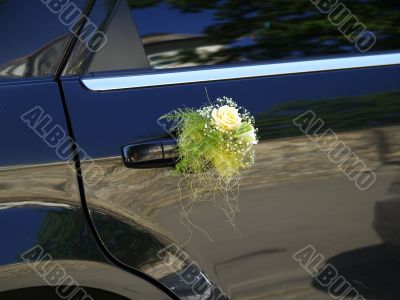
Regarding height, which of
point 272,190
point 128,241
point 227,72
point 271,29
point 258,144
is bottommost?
point 128,241

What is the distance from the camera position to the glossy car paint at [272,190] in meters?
1.76

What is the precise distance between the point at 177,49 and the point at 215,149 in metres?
0.31

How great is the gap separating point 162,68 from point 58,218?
0.50 meters

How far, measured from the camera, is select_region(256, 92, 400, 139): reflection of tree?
74.0 inches

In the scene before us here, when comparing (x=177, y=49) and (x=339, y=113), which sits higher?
(x=177, y=49)

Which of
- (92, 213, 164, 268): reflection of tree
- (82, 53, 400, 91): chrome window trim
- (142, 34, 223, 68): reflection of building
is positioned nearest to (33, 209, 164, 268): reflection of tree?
(92, 213, 164, 268): reflection of tree

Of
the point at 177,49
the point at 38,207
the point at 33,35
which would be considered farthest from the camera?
the point at 177,49

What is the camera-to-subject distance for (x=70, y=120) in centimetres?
173

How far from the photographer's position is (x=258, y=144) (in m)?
1.87

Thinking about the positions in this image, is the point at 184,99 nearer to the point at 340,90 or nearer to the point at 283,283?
the point at 340,90

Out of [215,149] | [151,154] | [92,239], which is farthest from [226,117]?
[92,239]

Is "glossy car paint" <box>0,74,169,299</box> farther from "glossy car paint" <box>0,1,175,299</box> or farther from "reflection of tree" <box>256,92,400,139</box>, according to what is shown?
"reflection of tree" <box>256,92,400,139</box>

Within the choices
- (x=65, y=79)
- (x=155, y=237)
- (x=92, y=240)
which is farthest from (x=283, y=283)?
(x=65, y=79)

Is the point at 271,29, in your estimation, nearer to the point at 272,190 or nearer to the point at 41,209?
the point at 272,190
